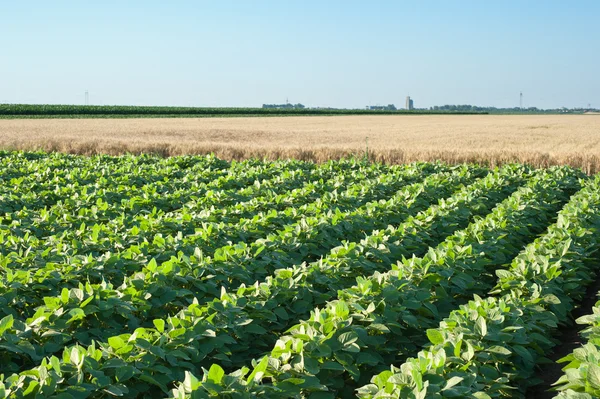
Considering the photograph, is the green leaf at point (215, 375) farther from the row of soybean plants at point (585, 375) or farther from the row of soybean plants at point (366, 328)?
the row of soybean plants at point (585, 375)

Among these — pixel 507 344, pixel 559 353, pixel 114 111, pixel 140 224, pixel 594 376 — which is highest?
pixel 114 111

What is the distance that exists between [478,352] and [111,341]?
240 centimetres

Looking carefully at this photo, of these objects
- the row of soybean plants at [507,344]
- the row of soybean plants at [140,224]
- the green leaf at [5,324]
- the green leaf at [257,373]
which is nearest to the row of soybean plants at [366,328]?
the green leaf at [257,373]

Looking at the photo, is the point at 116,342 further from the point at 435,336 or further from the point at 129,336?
the point at 435,336

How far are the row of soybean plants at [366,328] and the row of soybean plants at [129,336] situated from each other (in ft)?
0.74

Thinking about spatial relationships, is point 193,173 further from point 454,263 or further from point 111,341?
point 111,341

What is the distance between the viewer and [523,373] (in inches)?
172

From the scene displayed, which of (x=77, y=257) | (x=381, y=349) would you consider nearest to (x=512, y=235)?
(x=381, y=349)

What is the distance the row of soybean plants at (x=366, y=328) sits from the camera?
128 inches

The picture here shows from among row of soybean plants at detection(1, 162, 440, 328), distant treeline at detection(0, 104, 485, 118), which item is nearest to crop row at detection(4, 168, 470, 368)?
row of soybean plants at detection(1, 162, 440, 328)

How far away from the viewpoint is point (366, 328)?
427cm

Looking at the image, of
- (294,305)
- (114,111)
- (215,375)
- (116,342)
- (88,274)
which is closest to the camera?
(215,375)

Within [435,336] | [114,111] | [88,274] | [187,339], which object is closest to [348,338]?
[435,336]

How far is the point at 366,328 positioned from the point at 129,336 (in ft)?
5.49
